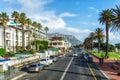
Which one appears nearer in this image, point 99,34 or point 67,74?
point 67,74

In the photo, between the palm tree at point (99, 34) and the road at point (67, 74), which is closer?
the road at point (67, 74)

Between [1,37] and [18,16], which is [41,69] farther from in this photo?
[1,37]

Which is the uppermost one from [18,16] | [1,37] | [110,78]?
[18,16]

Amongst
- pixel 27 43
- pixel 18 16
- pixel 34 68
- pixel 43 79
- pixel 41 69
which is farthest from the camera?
pixel 27 43

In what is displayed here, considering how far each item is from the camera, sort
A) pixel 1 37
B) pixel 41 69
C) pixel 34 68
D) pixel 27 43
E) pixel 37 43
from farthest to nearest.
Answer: pixel 37 43 → pixel 27 43 → pixel 1 37 → pixel 41 69 → pixel 34 68

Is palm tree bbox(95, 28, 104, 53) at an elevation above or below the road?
above

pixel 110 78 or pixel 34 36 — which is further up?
pixel 34 36

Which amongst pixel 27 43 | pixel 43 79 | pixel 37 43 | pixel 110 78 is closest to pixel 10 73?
pixel 43 79

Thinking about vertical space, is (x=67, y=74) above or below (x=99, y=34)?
below

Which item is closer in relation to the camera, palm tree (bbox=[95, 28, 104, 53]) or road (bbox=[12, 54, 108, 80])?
road (bbox=[12, 54, 108, 80])

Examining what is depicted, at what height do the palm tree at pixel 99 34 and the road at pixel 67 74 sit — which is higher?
the palm tree at pixel 99 34

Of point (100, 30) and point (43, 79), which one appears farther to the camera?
point (100, 30)

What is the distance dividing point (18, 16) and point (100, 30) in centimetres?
6828

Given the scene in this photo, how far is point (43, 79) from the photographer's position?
35.6m
